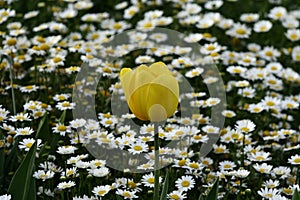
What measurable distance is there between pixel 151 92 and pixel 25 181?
657mm

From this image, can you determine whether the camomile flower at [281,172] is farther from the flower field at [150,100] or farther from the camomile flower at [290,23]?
the camomile flower at [290,23]

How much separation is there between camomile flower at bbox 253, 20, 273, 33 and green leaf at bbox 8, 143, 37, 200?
249cm

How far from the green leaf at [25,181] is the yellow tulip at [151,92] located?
0.47 metres

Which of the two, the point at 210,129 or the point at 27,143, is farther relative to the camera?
the point at 210,129

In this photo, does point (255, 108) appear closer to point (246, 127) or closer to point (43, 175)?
point (246, 127)

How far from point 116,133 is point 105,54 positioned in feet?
2.92

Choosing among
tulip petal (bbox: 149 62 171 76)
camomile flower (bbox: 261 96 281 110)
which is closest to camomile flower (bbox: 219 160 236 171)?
camomile flower (bbox: 261 96 281 110)

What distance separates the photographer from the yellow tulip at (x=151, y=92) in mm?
1765

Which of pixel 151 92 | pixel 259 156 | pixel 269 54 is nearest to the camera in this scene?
pixel 151 92

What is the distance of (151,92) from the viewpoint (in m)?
1.76

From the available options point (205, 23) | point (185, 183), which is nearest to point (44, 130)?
point (185, 183)

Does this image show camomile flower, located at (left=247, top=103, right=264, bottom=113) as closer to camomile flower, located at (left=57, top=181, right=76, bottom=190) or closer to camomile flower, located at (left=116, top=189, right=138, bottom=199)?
camomile flower, located at (left=116, top=189, right=138, bottom=199)

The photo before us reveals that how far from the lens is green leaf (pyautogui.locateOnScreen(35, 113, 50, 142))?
2615mm

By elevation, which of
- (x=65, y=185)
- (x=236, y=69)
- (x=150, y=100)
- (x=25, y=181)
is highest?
(x=150, y=100)
